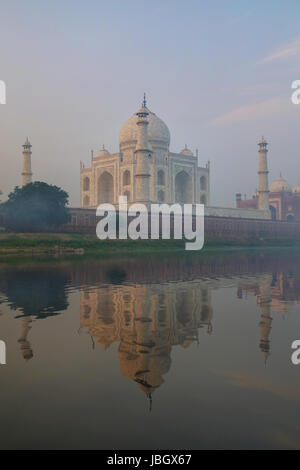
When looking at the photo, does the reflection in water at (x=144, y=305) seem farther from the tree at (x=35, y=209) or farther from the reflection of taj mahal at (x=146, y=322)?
the tree at (x=35, y=209)

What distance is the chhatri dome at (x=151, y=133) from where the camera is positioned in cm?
4466

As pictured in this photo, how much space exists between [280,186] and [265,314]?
55317 mm

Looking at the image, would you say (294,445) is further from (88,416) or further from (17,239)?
(17,239)

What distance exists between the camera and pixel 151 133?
44.8 metres

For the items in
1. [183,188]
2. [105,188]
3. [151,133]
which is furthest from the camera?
[105,188]

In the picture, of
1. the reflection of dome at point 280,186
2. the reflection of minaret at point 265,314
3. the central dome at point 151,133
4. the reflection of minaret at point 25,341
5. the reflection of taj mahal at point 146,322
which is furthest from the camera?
the reflection of dome at point 280,186

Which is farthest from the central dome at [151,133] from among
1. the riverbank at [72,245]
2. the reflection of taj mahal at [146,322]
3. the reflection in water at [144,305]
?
the reflection of taj mahal at [146,322]

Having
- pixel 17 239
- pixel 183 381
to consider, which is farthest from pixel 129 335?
pixel 17 239

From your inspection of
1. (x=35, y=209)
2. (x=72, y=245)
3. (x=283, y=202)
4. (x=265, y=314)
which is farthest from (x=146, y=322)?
(x=283, y=202)

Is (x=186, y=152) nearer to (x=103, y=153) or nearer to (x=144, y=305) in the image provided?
(x=103, y=153)

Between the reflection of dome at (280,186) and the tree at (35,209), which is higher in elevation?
the reflection of dome at (280,186)

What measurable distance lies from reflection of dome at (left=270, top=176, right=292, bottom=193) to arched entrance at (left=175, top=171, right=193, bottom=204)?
17898mm

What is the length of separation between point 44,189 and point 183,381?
29.8 meters

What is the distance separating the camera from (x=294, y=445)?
2.76 m
